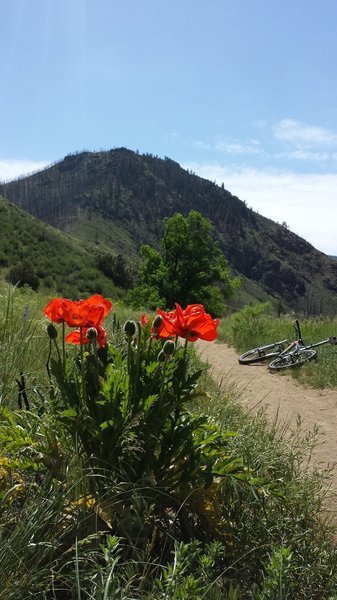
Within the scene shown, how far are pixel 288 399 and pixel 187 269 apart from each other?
2699 cm

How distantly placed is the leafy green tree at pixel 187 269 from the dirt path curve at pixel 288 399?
22.5m

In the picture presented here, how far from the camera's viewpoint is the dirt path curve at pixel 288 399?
473cm

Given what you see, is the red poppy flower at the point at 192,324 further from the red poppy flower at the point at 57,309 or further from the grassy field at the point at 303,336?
the grassy field at the point at 303,336

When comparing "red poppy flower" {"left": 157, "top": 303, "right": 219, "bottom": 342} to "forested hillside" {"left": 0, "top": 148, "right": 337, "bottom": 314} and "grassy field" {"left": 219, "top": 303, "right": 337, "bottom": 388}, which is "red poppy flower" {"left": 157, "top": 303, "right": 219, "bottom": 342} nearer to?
"grassy field" {"left": 219, "top": 303, "right": 337, "bottom": 388}

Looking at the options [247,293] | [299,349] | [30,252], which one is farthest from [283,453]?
[247,293]

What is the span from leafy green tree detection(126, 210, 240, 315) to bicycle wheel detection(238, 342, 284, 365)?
22.0m

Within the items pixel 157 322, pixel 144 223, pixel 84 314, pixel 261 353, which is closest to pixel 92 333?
pixel 84 314

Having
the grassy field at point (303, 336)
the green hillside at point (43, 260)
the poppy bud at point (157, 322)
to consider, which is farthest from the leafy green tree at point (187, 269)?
the poppy bud at point (157, 322)

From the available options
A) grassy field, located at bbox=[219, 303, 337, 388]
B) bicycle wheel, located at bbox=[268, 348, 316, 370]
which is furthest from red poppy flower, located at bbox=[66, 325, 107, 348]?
bicycle wheel, located at bbox=[268, 348, 316, 370]

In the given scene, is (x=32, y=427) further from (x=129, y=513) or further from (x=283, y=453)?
(x=283, y=453)

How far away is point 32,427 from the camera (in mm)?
2225

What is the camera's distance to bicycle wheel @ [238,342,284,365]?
9812 millimetres

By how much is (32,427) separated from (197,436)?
29.0 inches

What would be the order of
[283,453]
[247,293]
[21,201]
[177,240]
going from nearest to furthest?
1. [283,453]
2. [177,240]
3. [247,293]
4. [21,201]
